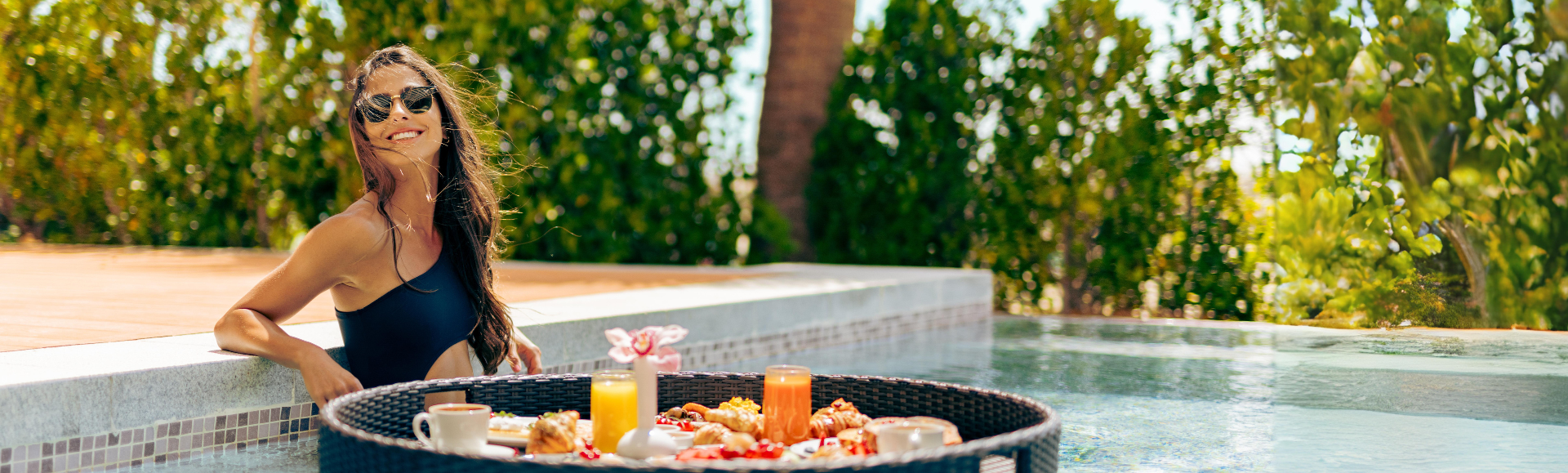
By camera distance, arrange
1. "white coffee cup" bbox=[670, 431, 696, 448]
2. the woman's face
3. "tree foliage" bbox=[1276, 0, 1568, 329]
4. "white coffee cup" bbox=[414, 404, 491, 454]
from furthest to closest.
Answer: "tree foliage" bbox=[1276, 0, 1568, 329] < the woman's face < "white coffee cup" bbox=[670, 431, 696, 448] < "white coffee cup" bbox=[414, 404, 491, 454]

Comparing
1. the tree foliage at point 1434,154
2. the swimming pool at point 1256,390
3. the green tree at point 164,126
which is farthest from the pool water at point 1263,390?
the green tree at point 164,126

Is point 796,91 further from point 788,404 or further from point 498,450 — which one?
point 498,450

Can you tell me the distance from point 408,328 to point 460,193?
15.3 inches

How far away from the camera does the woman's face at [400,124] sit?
3082 mm

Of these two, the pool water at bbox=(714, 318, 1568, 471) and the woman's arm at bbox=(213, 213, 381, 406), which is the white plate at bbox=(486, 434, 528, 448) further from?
the pool water at bbox=(714, 318, 1568, 471)

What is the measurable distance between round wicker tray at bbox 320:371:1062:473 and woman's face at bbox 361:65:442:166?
0.66m

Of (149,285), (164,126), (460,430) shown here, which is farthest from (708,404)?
(164,126)

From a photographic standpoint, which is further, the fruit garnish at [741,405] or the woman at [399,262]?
the woman at [399,262]

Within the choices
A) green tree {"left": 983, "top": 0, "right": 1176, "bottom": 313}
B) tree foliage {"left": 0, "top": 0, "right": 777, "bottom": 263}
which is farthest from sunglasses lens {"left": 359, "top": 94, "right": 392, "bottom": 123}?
green tree {"left": 983, "top": 0, "right": 1176, "bottom": 313}

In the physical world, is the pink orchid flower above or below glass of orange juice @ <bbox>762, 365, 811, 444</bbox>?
above

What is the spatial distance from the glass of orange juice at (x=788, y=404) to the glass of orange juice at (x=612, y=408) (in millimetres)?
288

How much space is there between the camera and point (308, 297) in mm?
3002

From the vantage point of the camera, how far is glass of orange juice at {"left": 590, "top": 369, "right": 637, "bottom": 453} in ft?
7.90

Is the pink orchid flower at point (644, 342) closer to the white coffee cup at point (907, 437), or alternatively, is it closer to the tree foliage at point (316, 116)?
the white coffee cup at point (907, 437)
